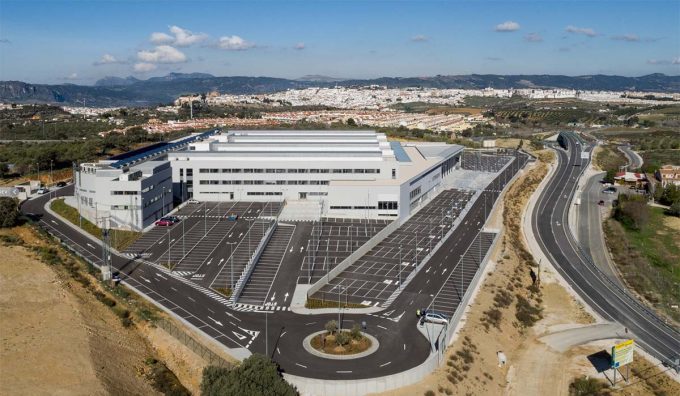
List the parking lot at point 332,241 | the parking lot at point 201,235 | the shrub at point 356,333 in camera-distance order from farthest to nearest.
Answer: the parking lot at point 201,235 < the parking lot at point 332,241 < the shrub at point 356,333

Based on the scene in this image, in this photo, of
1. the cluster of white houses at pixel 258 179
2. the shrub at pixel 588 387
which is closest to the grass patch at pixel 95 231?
the cluster of white houses at pixel 258 179

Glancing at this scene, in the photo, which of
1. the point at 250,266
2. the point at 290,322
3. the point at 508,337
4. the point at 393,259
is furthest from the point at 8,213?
the point at 508,337

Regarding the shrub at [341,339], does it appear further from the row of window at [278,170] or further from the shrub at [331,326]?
the row of window at [278,170]

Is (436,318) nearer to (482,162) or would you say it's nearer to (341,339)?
(341,339)

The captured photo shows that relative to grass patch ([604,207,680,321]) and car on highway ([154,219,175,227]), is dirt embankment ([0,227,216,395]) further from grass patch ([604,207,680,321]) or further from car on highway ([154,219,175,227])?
grass patch ([604,207,680,321])

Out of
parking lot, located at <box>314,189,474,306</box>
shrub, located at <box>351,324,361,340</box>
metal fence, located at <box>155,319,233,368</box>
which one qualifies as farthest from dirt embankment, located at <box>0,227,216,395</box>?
parking lot, located at <box>314,189,474,306</box>

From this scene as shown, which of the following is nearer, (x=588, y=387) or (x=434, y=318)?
(x=588, y=387)
